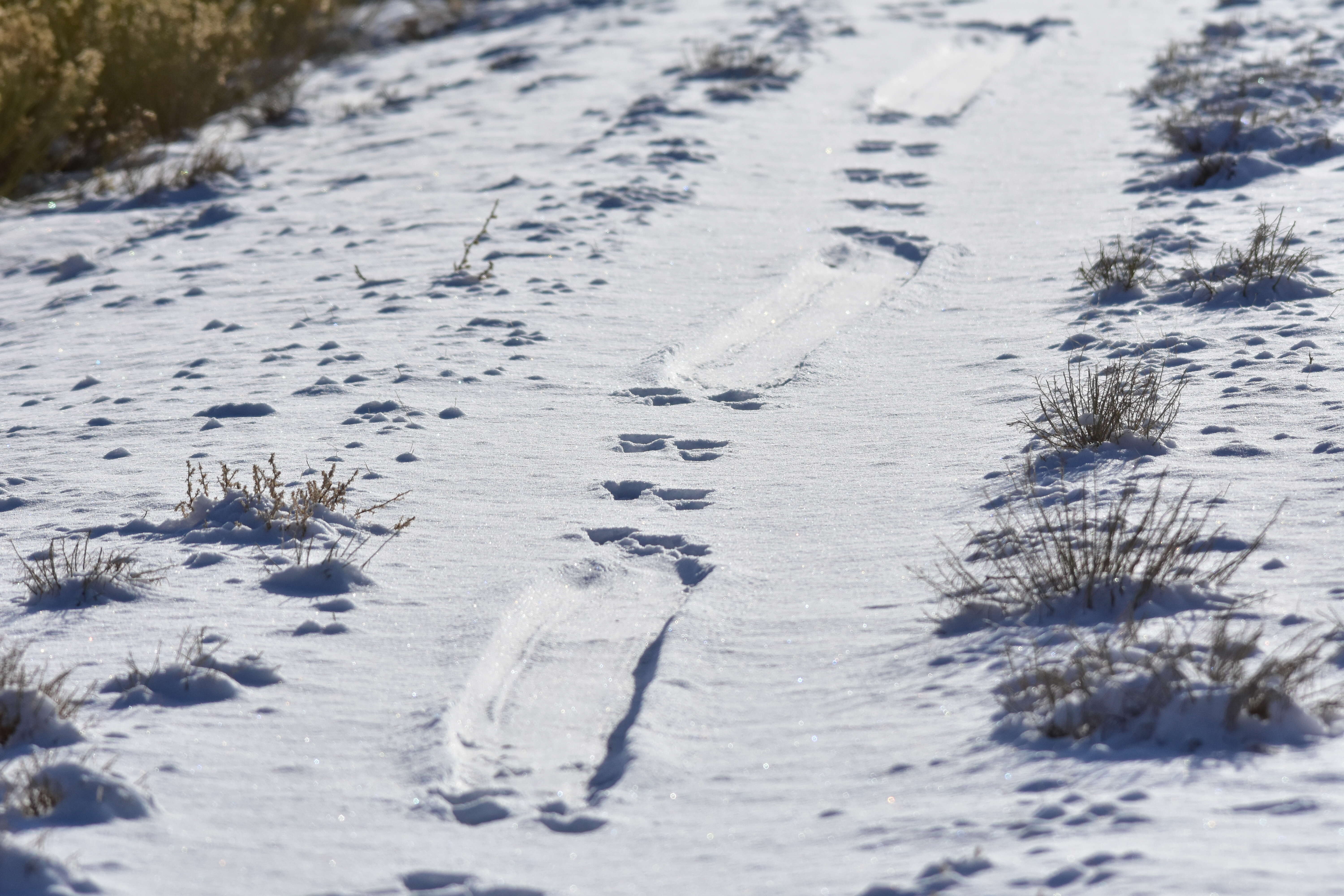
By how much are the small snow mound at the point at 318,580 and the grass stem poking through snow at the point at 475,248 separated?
10.5 ft

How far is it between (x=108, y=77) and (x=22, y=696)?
27.3 feet

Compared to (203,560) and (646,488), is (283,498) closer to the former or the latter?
(203,560)

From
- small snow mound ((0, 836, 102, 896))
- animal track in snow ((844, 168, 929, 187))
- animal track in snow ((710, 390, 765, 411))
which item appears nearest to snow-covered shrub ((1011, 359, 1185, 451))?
animal track in snow ((710, 390, 765, 411))

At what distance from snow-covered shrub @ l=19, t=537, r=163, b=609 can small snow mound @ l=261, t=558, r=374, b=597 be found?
34 centimetres

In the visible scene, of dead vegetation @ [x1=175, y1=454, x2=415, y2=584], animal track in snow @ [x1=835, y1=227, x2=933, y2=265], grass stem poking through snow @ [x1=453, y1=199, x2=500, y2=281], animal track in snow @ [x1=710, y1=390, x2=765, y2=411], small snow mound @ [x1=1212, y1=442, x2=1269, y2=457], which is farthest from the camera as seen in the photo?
animal track in snow @ [x1=835, y1=227, x2=933, y2=265]

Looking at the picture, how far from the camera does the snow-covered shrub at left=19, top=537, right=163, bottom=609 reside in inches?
136

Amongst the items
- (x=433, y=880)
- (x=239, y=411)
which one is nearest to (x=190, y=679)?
(x=433, y=880)

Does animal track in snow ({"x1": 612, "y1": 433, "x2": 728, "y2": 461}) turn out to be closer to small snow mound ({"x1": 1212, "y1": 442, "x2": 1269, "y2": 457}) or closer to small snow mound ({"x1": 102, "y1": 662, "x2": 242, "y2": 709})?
small snow mound ({"x1": 1212, "y1": 442, "x2": 1269, "y2": 457})

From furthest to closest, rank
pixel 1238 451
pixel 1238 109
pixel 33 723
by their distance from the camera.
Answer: pixel 1238 109
pixel 1238 451
pixel 33 723

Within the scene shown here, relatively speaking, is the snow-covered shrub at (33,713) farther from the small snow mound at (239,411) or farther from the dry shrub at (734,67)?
the dry shrub at (734,67)

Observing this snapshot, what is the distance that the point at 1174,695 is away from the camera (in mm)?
2535

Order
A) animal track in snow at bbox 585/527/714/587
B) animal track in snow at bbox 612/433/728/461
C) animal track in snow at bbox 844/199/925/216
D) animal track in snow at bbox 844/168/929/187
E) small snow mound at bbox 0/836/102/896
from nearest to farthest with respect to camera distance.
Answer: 1. small snow mound at bbox 0/836/102/896
2. animal track in snow at bbox 585/527/714/587
3. animal track in snow at bbox 612/433/728/461
4. animal track in snow at bbox 844/199/925/216
5. animal track in snow at bbox 844/168/929/187

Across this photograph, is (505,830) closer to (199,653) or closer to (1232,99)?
(199,653)

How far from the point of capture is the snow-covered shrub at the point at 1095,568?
302cm
